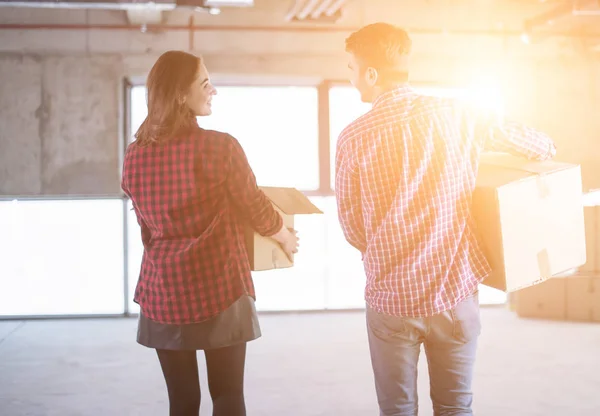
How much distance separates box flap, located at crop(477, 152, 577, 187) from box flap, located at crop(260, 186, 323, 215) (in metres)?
0.43

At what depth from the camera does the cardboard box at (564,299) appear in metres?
4.67

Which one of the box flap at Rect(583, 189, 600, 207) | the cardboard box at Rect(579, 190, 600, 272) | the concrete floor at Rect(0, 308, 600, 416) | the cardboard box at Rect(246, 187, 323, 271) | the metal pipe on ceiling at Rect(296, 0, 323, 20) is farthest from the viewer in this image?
the cardboard box at Rect(579, 190, 600, 272)

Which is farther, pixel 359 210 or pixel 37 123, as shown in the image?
pixel 37 123

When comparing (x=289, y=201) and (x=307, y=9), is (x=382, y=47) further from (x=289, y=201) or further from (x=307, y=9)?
(x=307, y=9)

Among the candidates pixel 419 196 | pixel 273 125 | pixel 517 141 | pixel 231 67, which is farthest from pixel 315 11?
pixel 419 196

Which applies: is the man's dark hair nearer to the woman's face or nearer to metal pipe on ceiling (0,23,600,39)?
the woman's face

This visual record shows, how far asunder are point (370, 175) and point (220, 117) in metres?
4.21

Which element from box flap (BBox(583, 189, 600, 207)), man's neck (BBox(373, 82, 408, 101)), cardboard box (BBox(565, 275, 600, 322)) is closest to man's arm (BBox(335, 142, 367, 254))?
man's neck (BBox(373, 82, 408, 101))

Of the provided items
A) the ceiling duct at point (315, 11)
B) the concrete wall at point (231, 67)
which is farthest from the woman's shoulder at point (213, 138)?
the concrete wall at point (231, 67)

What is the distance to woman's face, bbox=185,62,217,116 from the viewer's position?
1351mm

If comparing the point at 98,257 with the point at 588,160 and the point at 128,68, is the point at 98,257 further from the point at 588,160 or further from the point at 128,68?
the point at 588,160

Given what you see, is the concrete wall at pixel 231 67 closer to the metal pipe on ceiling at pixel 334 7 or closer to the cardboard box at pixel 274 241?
the metal pipe on ceiling at pixel 334 7

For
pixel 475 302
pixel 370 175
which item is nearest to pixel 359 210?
pixel 370 175

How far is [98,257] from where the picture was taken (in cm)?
514
